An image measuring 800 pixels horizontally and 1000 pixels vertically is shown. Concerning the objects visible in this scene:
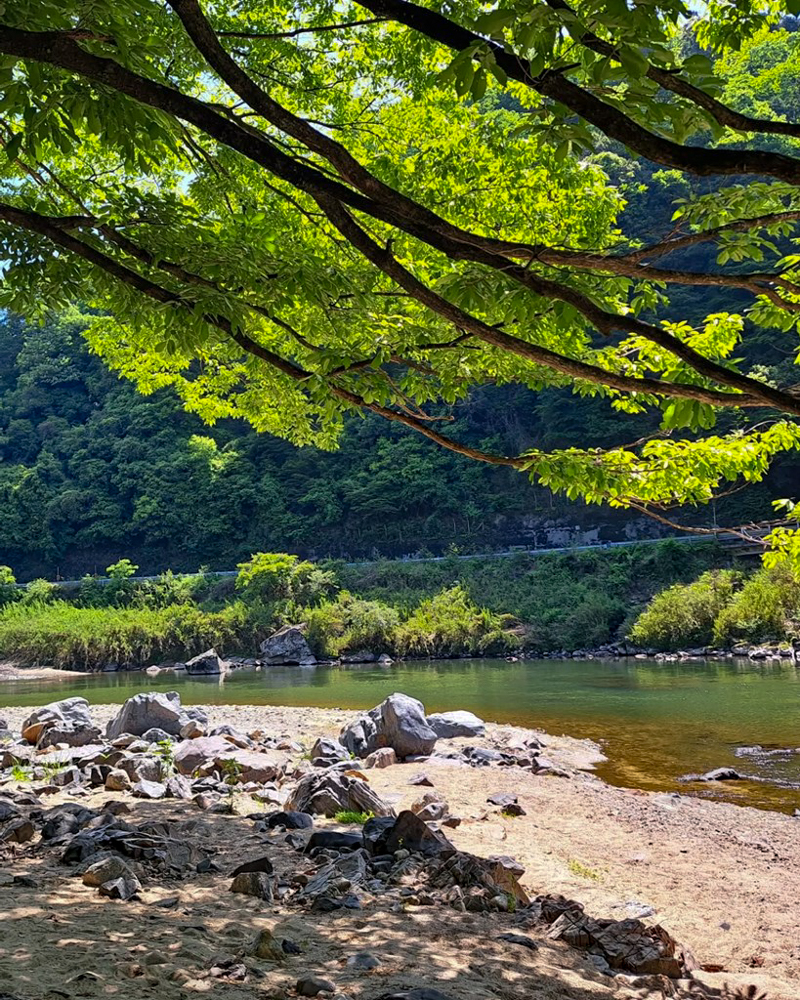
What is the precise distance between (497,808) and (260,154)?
6252 mm

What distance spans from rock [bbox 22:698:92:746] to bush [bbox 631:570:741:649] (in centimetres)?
1900

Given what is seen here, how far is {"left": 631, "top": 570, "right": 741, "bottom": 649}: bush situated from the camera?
24.9 m

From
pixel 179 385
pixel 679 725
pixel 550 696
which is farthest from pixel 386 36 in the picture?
pixel 550 696

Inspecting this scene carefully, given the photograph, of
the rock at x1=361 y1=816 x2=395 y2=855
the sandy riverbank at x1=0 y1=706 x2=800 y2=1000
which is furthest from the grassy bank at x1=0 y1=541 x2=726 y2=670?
the rock at x1=361 y1=816 x2=395 y2=855

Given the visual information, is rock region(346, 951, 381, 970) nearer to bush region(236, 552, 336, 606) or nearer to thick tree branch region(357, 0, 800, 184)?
thick tree branch region(357, 0, 800, 184)

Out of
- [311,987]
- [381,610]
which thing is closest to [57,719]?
[311,987]

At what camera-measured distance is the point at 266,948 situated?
297 cm

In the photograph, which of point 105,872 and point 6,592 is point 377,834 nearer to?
point 105,872

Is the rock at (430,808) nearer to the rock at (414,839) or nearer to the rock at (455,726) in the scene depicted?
the rock at (414,839)

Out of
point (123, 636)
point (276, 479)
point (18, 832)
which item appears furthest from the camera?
point (276, 479)

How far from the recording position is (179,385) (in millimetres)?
8492

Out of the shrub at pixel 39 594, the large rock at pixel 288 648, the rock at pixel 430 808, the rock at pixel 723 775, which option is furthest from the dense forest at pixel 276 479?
the rock at pixel 430 808

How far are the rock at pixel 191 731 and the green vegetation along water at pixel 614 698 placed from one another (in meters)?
5.05

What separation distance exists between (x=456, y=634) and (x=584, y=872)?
23.8m
